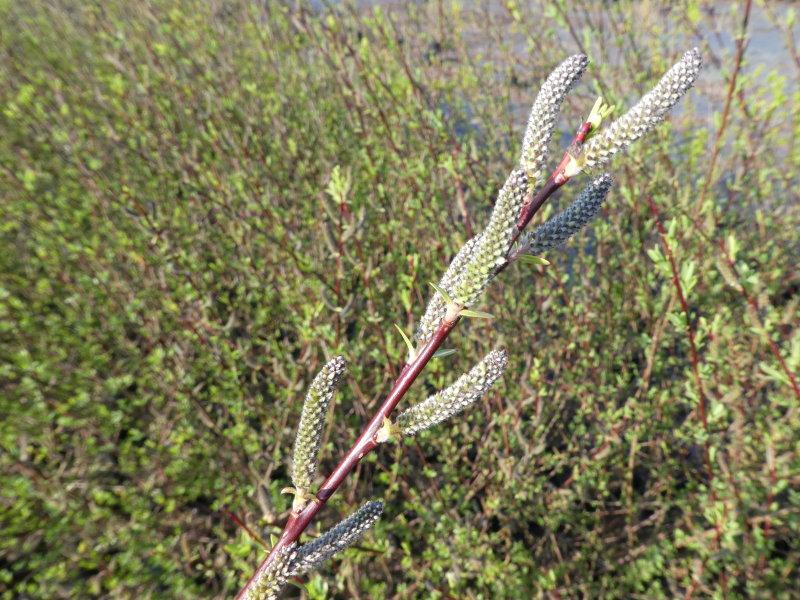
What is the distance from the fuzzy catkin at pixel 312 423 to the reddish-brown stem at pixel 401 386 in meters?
0.04

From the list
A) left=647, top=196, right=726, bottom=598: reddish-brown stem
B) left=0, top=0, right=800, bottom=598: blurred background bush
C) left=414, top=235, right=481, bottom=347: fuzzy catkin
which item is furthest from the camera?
left=0, top=0, right=800, bottom=598: blurred background bush

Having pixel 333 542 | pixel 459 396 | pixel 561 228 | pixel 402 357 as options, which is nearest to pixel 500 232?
pixel 561 228

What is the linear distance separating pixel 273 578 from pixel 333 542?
0.10m

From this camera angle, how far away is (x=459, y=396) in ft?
2.49

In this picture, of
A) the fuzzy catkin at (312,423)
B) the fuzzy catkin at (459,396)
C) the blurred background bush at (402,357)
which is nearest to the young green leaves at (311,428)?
the fuzzy catkin at (312,423)

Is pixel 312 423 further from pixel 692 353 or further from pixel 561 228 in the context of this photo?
pixel 692 353

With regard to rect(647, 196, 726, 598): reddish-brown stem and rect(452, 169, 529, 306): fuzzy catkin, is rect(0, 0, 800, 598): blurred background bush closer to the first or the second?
rect(647, 196, 726, 598): reddish-brown stem

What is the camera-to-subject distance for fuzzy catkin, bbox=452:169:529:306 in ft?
2.25

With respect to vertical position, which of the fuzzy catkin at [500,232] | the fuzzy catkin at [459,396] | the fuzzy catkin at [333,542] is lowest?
the fuzzy catkin at [333,542]

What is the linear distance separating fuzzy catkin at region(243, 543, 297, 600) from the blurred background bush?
867 mm

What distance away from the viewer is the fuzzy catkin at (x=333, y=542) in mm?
799

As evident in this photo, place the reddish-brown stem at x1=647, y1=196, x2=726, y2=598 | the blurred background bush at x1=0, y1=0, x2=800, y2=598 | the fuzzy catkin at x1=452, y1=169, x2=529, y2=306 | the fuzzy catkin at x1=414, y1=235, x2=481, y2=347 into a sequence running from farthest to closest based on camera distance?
1. the blurred background bush at x1=0, y1=0, x2=800, y2=598
2. the reddish-brown stem at x1=647, y1=196, x2=726, y2=598
3. the fuzzy catkin at x1=414, y1=235, x2=481, y2=347
4. the fuzzy catkin at x1=452, y1=169, x2=529, y2=306

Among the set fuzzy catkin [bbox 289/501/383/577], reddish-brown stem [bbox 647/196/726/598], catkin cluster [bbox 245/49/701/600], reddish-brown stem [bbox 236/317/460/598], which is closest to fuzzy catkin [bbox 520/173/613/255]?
catkin cluster [bbox 245/49/701/600]

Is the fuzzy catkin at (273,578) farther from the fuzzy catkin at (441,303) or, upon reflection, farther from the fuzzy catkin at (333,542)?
the fuzzy catkin at (441,303)
